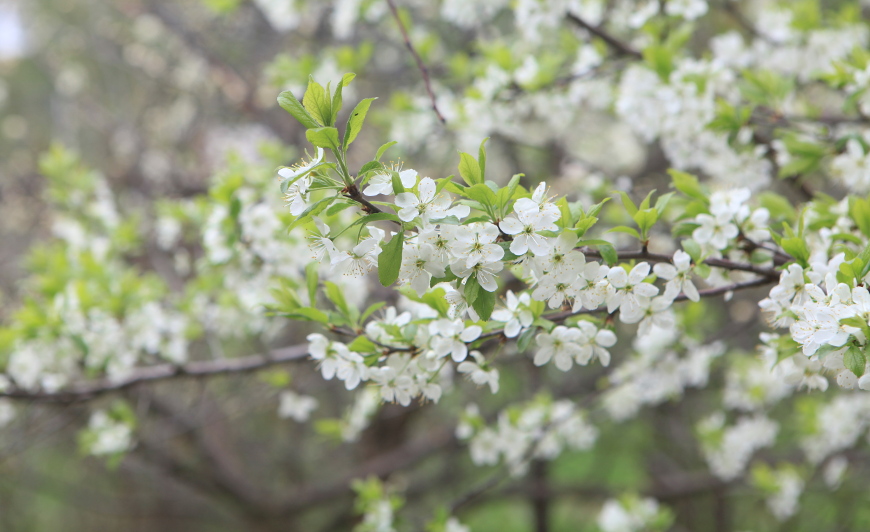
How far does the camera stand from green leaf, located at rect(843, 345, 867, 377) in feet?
4.17

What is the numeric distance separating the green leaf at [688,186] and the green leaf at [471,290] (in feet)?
2.90

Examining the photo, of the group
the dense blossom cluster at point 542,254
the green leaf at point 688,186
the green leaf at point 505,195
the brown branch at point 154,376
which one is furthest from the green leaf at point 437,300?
the brown branch at point 154,376

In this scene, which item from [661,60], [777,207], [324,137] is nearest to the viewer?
[324,137]

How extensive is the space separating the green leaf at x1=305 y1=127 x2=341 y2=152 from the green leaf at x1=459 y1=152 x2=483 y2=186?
11.0 inches

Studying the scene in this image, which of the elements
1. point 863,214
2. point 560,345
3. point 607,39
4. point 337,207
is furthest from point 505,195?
point 607,39

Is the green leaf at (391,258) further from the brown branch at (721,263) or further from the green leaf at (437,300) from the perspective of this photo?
the brown branch at (721,263)

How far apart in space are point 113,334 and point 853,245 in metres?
3.11

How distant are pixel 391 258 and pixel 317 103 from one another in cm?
38

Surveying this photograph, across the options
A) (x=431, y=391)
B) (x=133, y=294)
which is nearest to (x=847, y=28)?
(x=431, y=391)

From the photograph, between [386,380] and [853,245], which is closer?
[386,380]

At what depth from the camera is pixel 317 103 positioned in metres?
1.33

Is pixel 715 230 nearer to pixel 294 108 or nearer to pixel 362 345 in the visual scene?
pixel 362 345

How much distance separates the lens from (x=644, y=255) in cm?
164

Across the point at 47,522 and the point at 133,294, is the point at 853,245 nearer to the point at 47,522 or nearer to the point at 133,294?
the point at 133,294
